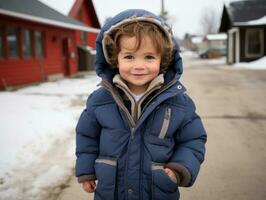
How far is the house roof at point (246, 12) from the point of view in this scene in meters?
24.8

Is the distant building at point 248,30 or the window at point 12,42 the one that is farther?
the distant building at point 248,30

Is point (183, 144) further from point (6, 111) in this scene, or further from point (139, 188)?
point (6, 111)

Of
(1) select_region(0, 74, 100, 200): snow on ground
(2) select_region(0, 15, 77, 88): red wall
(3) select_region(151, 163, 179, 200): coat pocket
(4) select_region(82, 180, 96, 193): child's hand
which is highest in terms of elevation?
(3) select_region(151, 163, 179, 200): coat pocket

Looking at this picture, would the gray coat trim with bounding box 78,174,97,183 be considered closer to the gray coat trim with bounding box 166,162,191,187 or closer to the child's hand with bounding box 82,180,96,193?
the child's hand with bounding box 82,180,96,193

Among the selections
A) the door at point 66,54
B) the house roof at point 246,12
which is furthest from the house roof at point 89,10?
the house roof at point 246,12

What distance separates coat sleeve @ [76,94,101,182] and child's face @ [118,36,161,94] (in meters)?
0.32

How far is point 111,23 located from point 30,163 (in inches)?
114

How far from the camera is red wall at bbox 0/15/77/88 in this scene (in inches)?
529

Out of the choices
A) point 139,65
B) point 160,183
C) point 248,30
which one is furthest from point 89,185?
point 248,30

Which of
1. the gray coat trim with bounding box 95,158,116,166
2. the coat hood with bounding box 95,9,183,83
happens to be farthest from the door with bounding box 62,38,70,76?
the gray coat trim with bounding box 95,158,116,166

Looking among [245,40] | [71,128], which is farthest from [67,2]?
[71,128]

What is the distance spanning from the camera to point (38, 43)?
16.5 metres

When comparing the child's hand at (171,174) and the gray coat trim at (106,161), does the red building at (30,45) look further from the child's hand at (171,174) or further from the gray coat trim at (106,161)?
the child's hand at (171,174)

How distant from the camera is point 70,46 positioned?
20938mm
